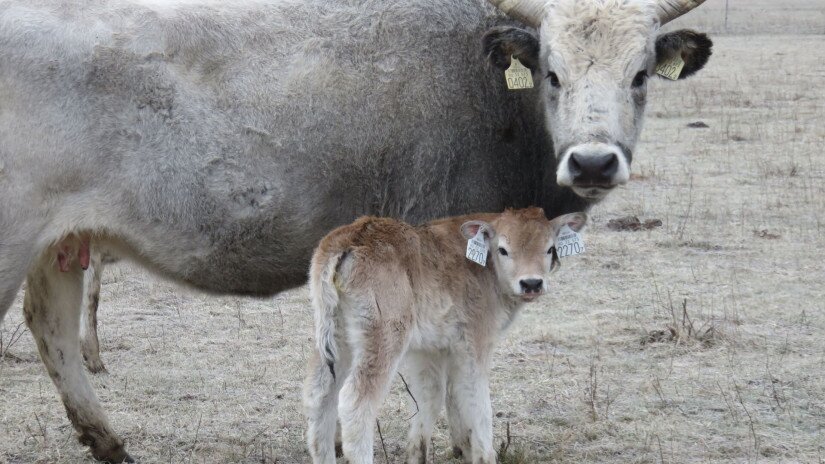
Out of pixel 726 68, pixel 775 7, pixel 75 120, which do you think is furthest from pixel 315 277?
pixel 775 7

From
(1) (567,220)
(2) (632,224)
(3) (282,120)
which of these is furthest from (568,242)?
(2) (632,224)

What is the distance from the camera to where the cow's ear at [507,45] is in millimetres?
6328

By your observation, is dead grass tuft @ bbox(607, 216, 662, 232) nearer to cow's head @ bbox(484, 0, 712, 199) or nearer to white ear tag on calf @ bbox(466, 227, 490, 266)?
cow's head @ bbox(484, 0, 712, 199)

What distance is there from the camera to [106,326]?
923 cm

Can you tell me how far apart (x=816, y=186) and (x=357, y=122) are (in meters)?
8.48

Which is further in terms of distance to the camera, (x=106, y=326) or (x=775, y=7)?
(x=775, y=7)

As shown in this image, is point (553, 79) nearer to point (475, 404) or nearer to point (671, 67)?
point (671, 67)

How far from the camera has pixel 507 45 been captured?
6.36 metres

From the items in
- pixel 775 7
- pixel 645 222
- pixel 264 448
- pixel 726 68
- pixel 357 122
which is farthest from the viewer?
pixel 775 7

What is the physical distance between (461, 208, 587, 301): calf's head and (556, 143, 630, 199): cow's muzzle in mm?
268

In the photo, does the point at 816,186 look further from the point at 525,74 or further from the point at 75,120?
the point at 75,120

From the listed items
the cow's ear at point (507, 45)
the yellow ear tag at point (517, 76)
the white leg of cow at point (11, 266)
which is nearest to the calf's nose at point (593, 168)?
the yellow ear tag at point (517, 76)

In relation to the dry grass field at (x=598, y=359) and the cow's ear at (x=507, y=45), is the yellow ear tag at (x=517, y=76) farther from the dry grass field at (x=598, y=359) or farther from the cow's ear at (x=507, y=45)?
the dry grass field at (x=598, y=359)

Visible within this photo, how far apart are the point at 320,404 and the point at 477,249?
1092 mm
